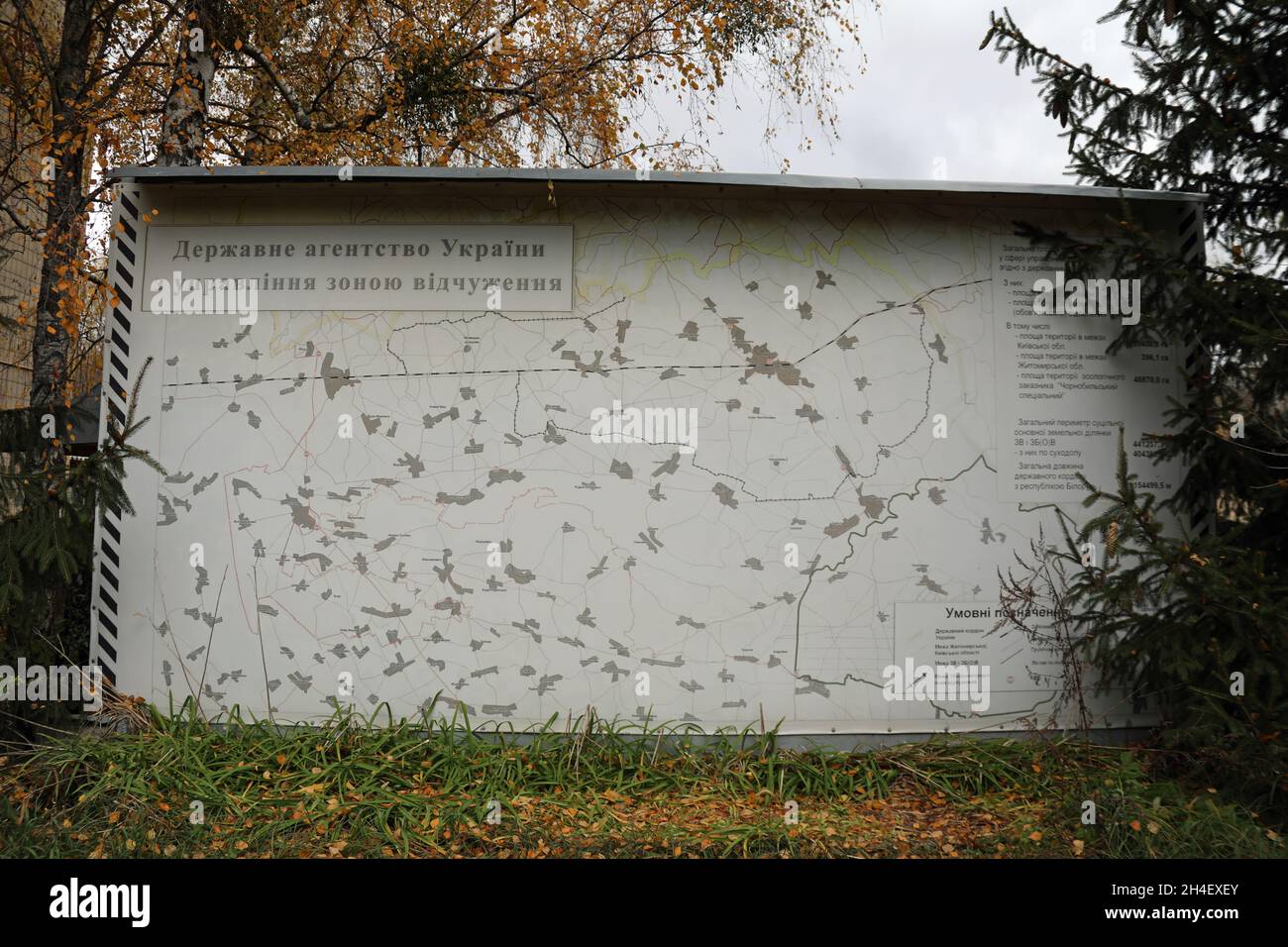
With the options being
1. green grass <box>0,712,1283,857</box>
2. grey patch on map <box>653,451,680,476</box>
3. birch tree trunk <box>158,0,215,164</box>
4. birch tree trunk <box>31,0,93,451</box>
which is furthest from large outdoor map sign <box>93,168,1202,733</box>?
birch tree trunk <box>158,0,215,164</box>

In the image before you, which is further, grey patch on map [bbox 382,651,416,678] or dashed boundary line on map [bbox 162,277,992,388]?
dashed boundary line on map [bbox 162,277,992,388]

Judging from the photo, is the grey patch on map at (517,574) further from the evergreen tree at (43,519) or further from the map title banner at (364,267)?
the evergreen tree at (43,519)

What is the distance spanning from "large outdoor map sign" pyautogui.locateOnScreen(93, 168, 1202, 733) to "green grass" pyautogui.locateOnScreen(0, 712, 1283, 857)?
25cm

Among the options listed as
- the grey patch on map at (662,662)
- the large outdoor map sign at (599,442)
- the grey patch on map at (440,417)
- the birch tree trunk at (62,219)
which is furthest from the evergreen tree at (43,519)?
the grey patch on map at (662,662)

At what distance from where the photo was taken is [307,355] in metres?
5.55

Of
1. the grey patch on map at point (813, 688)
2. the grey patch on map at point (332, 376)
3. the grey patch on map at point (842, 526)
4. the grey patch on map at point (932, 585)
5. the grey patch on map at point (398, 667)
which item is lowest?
the grey patch on map at point (813, 688)

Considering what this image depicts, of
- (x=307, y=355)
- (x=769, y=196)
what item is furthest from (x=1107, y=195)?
(x=307, y=355)

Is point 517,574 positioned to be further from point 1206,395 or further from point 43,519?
point 1206,395

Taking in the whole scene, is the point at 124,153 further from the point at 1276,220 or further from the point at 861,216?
the point at 1276,220

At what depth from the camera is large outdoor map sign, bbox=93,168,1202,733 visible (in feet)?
17.8

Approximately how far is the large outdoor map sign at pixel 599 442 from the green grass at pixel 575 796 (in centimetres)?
25

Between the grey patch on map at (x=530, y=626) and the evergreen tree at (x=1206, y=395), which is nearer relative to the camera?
the evergreen tree at (x=1206, y=395)

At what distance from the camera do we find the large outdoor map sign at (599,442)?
5.43 meters

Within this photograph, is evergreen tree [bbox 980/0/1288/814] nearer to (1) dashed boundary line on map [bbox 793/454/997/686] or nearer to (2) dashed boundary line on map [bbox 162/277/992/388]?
(1) dashed boundary line on map [bbox 793/454/997/686]
